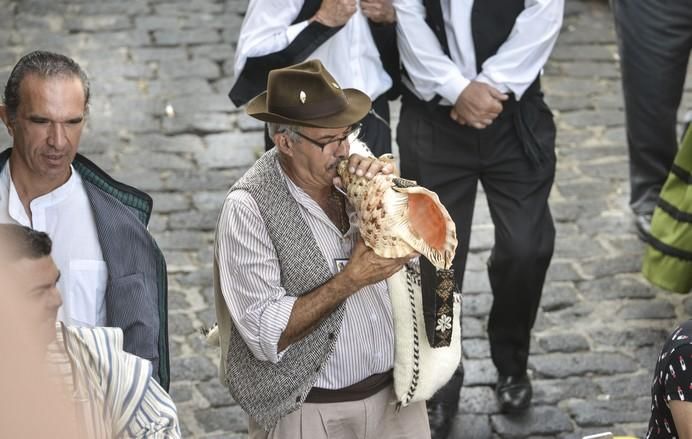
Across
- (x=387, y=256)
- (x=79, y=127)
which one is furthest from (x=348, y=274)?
(x=79, y=127)

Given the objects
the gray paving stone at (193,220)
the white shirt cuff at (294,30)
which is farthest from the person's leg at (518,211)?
the gray paving stone at (193,220)

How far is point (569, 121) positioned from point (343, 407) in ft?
16.4

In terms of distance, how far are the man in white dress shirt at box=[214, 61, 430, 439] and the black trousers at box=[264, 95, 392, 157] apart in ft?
4.02

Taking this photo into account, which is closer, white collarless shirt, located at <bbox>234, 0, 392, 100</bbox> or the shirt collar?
the shirt collar

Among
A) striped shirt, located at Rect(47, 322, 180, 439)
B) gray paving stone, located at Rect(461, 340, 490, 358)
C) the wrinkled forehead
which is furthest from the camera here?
gray paving stone, located at Rect(461, 340, 490, 358)

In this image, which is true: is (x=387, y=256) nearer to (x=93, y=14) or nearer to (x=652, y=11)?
(x=652, y=11)

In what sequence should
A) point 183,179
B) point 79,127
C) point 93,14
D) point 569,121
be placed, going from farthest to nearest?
point 93,14 < point 569,121 < point 183,179 < point 79,127

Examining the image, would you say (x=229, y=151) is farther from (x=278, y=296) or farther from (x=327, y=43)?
(x=278, y=296)

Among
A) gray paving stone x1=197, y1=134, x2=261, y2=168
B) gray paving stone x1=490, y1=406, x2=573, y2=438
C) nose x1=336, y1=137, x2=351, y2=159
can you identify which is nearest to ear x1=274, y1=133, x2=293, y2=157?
nose x1=336, y1=137, x2=351, y2=159

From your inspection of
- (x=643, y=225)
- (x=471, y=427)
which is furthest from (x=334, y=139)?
(x=643, y=225)

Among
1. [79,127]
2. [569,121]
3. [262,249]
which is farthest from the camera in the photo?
[569,121]

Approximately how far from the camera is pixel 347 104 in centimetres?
388

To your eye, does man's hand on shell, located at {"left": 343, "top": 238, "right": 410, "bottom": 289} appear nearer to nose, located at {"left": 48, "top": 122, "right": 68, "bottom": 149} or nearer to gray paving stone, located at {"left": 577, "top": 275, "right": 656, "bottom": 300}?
nose, located at {"left": 48, "top": 122, "right": 68, "bottom": 149}

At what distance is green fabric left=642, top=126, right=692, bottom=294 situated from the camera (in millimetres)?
6094
